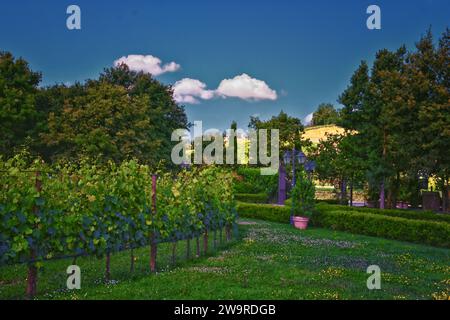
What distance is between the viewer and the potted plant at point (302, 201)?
901 inches

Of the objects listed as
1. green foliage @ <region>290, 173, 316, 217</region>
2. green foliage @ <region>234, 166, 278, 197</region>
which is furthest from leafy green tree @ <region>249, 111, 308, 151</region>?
green foliage @ <region>290, 173, 316, 217</region>

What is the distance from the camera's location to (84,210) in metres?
9.46

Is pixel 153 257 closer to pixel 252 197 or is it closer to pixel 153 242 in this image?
pixel 153 242

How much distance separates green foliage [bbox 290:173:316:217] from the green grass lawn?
22.1 feet

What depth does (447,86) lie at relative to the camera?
27109 millimetres

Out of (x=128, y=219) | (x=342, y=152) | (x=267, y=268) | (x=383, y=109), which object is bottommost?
(x=267, y=268)

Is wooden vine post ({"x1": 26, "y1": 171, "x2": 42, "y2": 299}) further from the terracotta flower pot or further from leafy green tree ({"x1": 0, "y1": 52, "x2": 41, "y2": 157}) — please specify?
leafy green tree ({"x1": 0, "y1": 52, "x2": 41, "y2": 157})

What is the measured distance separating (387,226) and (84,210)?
14.8 meters

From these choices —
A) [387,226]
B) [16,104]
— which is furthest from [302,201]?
[16,104]
